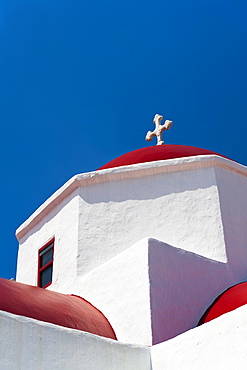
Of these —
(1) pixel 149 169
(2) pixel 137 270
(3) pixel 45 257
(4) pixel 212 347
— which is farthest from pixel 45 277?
(4) pixel 212 347

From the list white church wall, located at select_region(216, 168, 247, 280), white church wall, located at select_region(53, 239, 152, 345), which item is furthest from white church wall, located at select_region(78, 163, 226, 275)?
white church wall, located at select_region(53, 239, 152, 345)

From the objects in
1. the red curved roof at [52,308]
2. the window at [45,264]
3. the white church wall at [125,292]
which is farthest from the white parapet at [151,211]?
the red curved roof at [52,308]

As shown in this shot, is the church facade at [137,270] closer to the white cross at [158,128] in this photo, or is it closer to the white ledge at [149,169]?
the white ledge at [149,169]

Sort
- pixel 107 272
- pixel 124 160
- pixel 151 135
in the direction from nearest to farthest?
1. pixel 107 272
2. pixel 124 160
3. pixel 151 135

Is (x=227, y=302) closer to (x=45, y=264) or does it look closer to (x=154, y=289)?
(x=154, y=289)

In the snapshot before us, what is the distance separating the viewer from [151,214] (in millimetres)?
8195

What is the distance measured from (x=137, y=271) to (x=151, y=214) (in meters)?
1.50

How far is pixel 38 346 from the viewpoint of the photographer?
16.9 ft

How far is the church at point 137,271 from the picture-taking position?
5.23 meters

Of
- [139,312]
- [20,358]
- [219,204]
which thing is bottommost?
[20,358]

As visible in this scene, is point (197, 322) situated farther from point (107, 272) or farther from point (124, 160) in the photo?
point (124, 160)

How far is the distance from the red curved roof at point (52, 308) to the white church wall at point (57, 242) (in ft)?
3.90

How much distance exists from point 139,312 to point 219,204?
7.21 ft

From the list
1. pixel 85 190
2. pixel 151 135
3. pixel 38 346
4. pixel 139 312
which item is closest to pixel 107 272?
pixel 139 312
